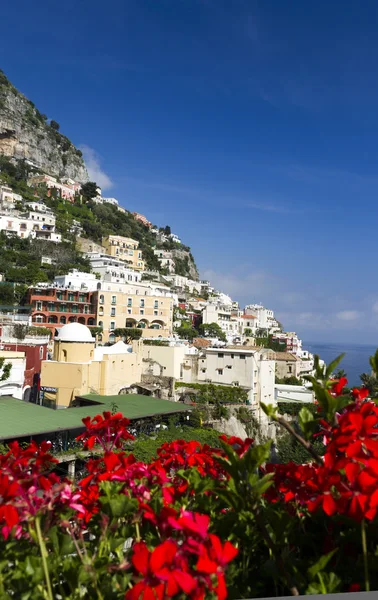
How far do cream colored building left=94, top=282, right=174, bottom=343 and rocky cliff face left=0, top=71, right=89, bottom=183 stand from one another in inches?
2717

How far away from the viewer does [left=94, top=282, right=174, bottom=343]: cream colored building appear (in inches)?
1705

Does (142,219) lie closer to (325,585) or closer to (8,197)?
(8,197)

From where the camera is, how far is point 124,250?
7500cm

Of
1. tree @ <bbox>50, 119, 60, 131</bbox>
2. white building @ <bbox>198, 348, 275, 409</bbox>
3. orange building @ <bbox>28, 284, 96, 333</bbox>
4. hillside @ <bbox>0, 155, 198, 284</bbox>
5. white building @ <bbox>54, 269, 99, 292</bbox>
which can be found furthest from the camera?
tree @ <bbox>50, 119, 60, 131</bbox>

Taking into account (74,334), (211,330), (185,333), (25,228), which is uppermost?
(25,228)

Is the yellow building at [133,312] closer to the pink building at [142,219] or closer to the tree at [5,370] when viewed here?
the tree at [5,370]

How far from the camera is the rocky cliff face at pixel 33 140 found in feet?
321

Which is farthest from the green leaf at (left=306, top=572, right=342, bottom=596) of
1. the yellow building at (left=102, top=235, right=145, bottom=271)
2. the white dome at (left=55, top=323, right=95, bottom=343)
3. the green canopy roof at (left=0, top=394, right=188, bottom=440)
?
the yellow building at (left=102, top=235, right=145, bottom=271)

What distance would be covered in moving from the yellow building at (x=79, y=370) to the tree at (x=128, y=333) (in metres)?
17.6

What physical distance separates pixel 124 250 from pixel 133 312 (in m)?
31.9

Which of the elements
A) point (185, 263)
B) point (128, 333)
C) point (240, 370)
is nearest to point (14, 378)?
point (240, 370)

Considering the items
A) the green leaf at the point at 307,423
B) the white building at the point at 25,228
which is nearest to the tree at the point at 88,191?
the white building at the point at 25,228

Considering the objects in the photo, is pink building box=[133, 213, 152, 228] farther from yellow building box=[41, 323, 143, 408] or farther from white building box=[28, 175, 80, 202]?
yellow building box=[41, 323, 143, 408]

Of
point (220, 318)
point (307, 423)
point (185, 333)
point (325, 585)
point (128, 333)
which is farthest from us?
point (220, 318)
